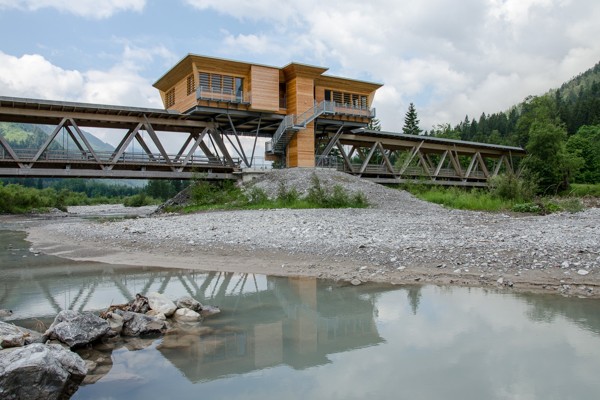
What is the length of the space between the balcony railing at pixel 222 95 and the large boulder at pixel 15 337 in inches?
1095

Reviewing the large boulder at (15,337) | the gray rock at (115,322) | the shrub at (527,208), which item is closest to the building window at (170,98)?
the shrub at (527,208)

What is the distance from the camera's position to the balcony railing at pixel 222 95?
33.6 metres

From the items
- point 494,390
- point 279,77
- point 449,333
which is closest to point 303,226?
point 449,333

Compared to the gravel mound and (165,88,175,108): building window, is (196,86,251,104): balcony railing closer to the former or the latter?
the gravel mound

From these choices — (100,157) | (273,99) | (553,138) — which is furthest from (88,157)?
(553,138)

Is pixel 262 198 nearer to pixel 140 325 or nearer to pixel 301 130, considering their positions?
pixel 301 130

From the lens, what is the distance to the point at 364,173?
1852 inches

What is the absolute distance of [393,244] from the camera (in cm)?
1438

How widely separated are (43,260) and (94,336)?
966 centimetres

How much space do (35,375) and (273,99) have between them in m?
32.9

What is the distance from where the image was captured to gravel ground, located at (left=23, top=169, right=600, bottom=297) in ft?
37.7

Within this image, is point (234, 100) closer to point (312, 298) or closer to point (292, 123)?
point (292, 123)

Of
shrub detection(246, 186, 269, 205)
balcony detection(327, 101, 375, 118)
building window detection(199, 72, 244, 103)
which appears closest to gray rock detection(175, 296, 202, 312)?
shrub detection(246, 186, 269, 205)

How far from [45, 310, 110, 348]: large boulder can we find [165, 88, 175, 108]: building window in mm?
33863
